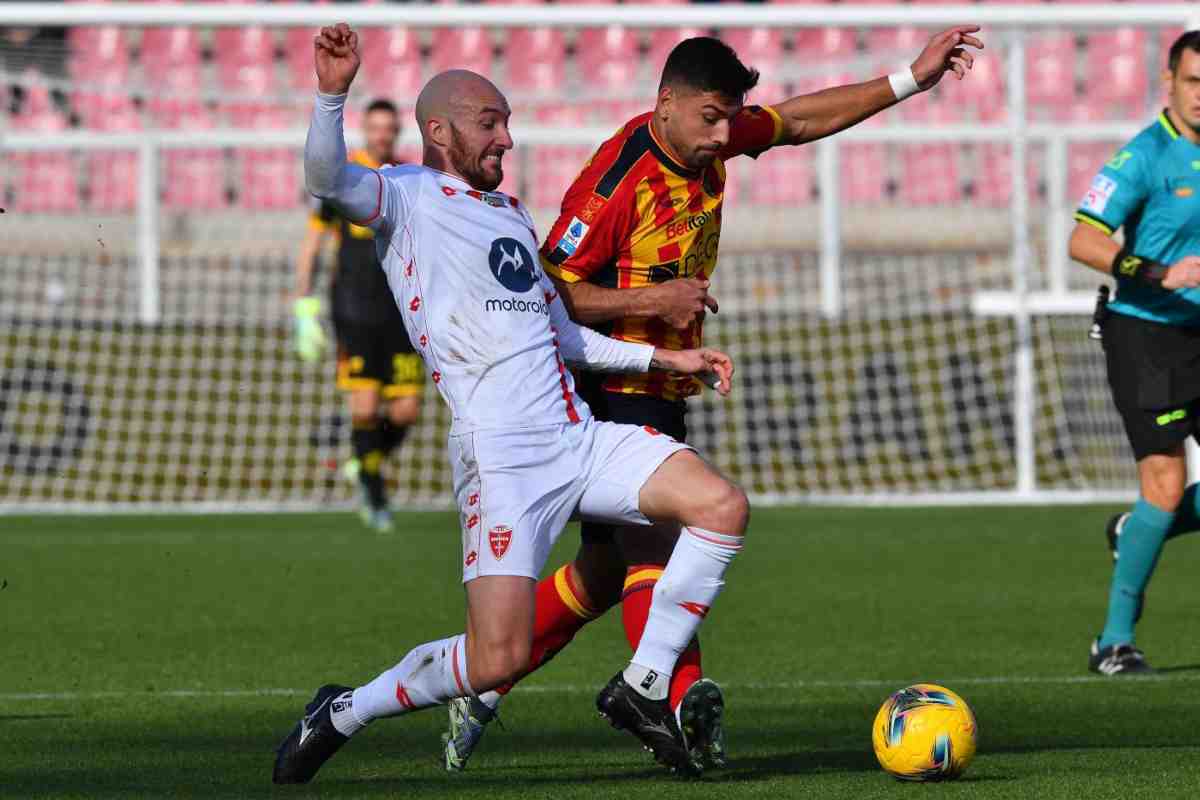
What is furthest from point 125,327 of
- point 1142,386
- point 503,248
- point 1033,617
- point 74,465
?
point 503,248

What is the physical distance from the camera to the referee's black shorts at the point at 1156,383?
272 inches

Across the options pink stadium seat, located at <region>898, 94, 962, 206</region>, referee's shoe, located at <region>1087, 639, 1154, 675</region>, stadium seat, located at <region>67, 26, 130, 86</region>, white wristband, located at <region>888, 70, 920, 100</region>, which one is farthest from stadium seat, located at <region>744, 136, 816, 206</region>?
white wristband, located at <region>888, 70, 920, 100</region>

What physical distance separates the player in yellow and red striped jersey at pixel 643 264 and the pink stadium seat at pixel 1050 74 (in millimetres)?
13660

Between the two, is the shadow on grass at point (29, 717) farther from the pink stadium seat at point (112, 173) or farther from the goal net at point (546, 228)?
the pink stadium seat at point (112, 173)

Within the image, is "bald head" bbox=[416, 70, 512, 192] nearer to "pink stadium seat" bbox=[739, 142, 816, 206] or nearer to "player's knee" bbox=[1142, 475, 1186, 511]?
"player's knee" bbox=[1142, 475, 1186, 511]

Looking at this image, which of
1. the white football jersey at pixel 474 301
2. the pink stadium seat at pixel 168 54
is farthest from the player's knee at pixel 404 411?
the pink stadium seat at pixel 168 54

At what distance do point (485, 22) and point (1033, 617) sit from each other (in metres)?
6.40

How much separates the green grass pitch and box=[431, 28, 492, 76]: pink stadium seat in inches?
310

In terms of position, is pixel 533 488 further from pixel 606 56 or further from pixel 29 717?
pixel 606 56

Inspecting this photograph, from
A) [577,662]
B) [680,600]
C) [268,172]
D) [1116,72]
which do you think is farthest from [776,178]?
[680,600]

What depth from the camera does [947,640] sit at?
769 centimetres

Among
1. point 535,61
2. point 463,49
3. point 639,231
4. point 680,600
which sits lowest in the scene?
point 680,600

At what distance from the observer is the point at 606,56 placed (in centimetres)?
1970

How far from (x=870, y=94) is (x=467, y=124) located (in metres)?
1.38
